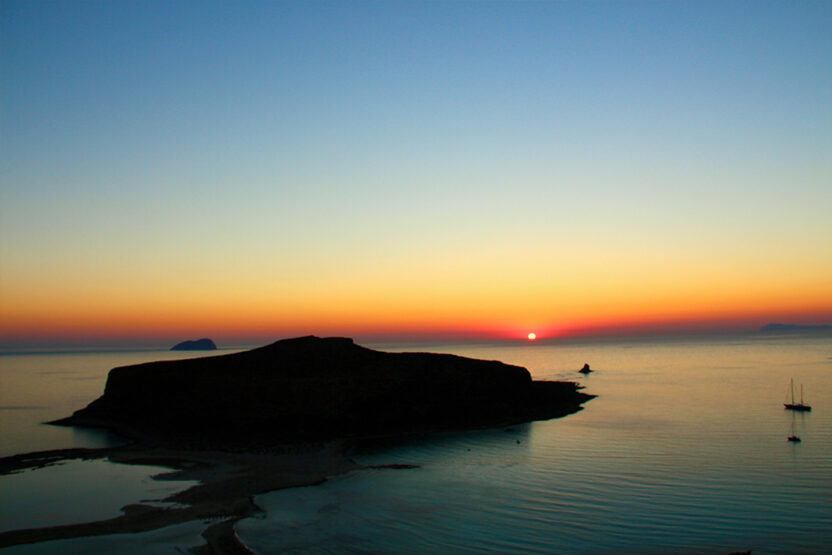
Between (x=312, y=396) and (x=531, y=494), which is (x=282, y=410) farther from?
(x=531, y=494)

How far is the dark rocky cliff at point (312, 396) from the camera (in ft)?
187

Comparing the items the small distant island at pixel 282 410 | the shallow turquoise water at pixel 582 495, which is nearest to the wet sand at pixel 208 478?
the small distant island at pixel 282 410

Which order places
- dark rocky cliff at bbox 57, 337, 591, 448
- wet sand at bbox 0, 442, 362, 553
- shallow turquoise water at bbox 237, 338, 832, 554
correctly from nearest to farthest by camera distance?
1. shallow turquoise water at bbox 237, 338, 832, 554
2. wet sand at bbox 0, 442, 362, 553
3. dark rocky cliff at bbox 57, 337, 591, 448

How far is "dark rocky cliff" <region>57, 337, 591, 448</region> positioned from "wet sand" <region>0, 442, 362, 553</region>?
22.2 ft

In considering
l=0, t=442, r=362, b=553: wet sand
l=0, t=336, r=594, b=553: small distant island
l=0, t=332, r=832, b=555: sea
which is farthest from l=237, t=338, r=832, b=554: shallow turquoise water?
l=0, t=336, r=594, b=553: small distant island

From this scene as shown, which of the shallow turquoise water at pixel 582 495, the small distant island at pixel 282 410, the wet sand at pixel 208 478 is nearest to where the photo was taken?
the shallow turquoise water at pixel 582 495

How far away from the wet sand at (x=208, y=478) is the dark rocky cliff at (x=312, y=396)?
266 inches

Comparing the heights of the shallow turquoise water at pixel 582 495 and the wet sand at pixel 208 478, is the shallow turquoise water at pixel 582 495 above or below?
above

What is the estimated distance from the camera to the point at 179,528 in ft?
90.8

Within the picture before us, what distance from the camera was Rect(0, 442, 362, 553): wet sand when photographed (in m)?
27.5

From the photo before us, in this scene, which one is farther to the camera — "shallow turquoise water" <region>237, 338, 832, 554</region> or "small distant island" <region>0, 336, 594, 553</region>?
"small distant island" <region>0, 336, 594, 553</region>

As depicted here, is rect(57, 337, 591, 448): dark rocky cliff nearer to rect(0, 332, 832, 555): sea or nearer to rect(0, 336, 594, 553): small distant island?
rect(0, 336, 594, 553): small distant island

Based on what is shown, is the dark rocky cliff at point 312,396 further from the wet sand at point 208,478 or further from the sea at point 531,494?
the wet sand at point 208,478

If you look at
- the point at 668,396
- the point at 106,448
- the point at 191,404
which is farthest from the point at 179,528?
the point at 668,396
